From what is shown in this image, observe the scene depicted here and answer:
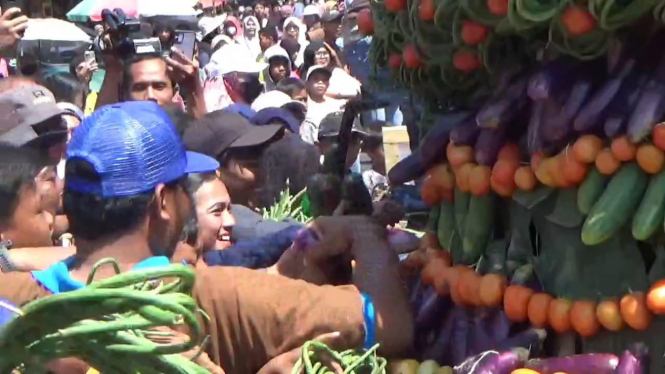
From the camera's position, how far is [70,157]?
5.74 ft

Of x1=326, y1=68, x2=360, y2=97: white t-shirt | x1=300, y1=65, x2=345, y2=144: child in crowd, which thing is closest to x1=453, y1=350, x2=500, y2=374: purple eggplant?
x1=300, y1=65, x2=345, y2=144: child in crowd

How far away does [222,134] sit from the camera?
3.54m

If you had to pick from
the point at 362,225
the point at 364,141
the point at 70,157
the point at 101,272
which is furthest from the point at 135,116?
the point at 364,141

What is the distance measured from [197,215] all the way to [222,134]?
1.20 meters

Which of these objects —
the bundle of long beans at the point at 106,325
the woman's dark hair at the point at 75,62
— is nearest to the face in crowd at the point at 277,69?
the woman's dark hair at the point at 75,62

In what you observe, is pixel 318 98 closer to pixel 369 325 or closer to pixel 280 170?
pixel 280 170

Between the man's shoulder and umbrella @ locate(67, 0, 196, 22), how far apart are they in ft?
15.9

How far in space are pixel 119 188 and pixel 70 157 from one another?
11 cm

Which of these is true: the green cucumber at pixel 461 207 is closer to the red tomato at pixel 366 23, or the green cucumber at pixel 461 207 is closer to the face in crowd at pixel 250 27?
the red tomato at pixel 366 23

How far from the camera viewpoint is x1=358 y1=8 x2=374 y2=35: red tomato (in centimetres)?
204

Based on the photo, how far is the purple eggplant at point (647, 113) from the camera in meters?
1.50

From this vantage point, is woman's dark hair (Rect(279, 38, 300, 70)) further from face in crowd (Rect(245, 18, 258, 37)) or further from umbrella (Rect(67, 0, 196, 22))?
umbrella (Rect(67, 0, 196, 22))

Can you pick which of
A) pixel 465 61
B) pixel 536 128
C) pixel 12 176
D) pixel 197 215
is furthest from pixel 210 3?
pixel 536 128

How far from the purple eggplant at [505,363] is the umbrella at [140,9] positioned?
16.6ft
